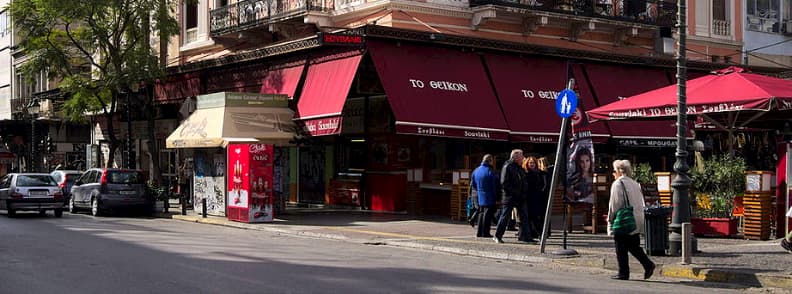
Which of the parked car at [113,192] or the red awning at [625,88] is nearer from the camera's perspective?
the parked car at [113,192]

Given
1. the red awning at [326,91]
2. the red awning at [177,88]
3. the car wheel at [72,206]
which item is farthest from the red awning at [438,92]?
the car wheel at [72,206]

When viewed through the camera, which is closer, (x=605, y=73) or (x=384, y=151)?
(x=384, y=151)

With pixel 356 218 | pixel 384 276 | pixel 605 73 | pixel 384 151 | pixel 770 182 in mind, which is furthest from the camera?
pixel 605 73

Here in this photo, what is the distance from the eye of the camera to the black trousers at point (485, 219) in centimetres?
1705

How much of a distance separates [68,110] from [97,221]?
10.1 meters

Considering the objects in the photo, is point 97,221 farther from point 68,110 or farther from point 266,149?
point 68,110

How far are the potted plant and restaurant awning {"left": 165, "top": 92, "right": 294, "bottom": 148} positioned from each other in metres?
11.9

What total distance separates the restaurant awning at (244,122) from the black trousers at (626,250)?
46.4ft

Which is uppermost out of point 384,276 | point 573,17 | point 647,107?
point 573,17

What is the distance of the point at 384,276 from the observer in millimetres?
11523

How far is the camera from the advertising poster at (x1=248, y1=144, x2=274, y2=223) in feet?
71.6

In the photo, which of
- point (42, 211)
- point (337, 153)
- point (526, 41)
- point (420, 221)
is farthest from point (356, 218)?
point (42, 211)

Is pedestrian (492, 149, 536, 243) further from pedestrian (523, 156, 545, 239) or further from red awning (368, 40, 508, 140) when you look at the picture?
red awning (368, 40, 508, 140)

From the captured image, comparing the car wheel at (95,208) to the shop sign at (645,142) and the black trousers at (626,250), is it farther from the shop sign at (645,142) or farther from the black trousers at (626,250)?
the black trousers at (626,250)
